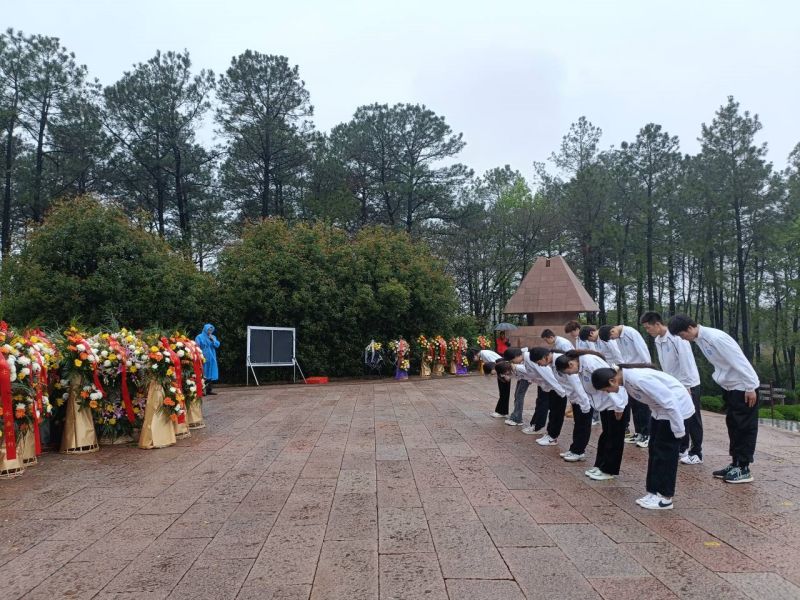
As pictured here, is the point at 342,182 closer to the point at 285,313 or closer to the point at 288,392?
the point at 285,313

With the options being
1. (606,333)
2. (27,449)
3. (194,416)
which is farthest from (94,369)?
(606,333)

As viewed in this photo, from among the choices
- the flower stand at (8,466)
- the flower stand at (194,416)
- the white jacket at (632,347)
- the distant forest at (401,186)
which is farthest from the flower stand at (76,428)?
the distant forest at (401,186)

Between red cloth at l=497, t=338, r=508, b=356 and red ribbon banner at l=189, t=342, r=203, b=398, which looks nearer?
red ribbon banner at l=189, t=342, r=203, b=398

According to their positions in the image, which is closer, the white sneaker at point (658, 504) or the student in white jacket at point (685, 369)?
→ the white sneaker at point (658, 504)

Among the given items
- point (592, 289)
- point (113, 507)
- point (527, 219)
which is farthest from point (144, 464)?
point (592, 289)

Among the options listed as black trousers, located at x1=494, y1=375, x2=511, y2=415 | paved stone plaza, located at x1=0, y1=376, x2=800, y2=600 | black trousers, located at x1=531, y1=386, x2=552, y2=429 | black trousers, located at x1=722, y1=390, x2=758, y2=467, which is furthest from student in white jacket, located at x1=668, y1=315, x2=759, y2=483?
black trousers, located at x1=494, y1=375, x2=511, y2=415

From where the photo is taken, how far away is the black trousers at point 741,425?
16.6 ft

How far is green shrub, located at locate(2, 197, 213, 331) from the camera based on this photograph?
1513 cm

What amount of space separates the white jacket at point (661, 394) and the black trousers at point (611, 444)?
2.52 feet

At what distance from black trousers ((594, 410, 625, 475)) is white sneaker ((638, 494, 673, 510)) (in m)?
0.91

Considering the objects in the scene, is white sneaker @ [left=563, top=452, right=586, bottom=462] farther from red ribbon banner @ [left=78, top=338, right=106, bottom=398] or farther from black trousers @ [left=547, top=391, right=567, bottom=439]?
red ribbon banner @ [left=78, top=338, right=106, bottom=398]

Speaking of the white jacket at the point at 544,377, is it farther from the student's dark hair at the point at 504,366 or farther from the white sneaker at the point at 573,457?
the white sneaker at the point at 573,457

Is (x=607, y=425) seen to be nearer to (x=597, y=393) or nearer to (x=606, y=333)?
(x=597, y=393)

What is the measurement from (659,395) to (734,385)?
1.28 m
